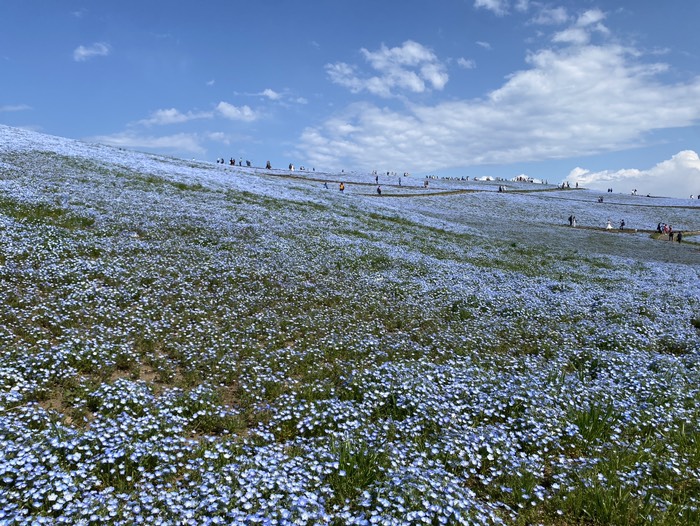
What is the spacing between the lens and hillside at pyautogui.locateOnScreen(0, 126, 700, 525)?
6.07 metres

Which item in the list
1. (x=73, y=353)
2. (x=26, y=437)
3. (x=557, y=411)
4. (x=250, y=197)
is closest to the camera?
(x=26, y=437)

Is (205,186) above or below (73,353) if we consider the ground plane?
above

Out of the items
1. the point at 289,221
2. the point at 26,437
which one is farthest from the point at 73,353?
the point at 289,221

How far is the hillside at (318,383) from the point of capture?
607cm

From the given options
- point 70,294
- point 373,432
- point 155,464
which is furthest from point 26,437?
point 70,294

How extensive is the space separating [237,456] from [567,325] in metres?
12.7

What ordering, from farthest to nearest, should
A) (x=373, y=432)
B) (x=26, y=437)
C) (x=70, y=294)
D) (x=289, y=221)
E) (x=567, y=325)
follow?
(x=289, y=221)
(x=567, y=325)
(x=70, y=294)
(x=373, y=432)
(x=26, y=437)

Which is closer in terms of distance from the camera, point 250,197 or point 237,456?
point 237,456

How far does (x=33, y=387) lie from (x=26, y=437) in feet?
6.90

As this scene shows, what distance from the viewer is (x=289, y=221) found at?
30656 mm

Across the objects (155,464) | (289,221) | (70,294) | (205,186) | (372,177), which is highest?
(372,177)

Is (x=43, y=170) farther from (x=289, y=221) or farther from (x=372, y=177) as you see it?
(x=372, y=177)

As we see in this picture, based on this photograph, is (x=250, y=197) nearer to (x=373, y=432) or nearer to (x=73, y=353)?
(x=73, y=353)

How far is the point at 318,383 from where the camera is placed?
10062mm
